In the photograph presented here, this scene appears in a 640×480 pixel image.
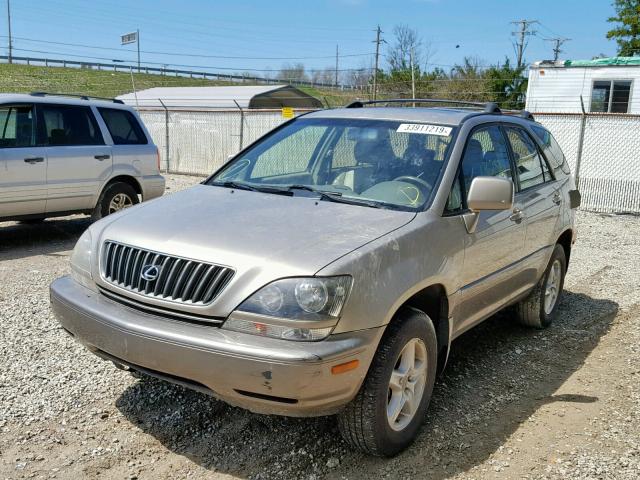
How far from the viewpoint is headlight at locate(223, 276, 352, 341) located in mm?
2783

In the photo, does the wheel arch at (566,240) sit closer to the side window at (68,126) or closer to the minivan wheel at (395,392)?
the minivan wheel at (395,392)

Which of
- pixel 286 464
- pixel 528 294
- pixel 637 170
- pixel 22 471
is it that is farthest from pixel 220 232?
pixel 637 170

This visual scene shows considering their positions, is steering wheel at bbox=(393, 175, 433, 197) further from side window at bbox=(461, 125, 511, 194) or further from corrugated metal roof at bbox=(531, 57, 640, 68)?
corrugated metal roof at bbox=(531, 57, 640, 68)

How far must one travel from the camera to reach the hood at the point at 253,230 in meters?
2.89

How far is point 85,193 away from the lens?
8.51 m

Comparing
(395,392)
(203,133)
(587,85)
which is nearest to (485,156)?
(395,392)

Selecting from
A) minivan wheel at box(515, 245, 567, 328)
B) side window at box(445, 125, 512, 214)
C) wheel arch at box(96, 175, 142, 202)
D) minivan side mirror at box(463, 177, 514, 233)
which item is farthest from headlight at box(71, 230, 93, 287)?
wheel arch at box(96, 175, 142, 202)

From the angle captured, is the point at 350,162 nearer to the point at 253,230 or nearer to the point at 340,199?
the point at 340,199

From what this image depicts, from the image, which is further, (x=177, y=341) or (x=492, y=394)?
(x=492, y=394)

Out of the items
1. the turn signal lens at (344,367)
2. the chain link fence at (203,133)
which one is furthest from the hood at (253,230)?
the chain link fence at (203,133)

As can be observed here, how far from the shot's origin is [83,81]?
51281 mm

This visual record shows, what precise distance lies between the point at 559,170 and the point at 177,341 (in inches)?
157

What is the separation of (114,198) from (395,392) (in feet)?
21.8

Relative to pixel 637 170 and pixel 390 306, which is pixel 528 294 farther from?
pixel 637 170
